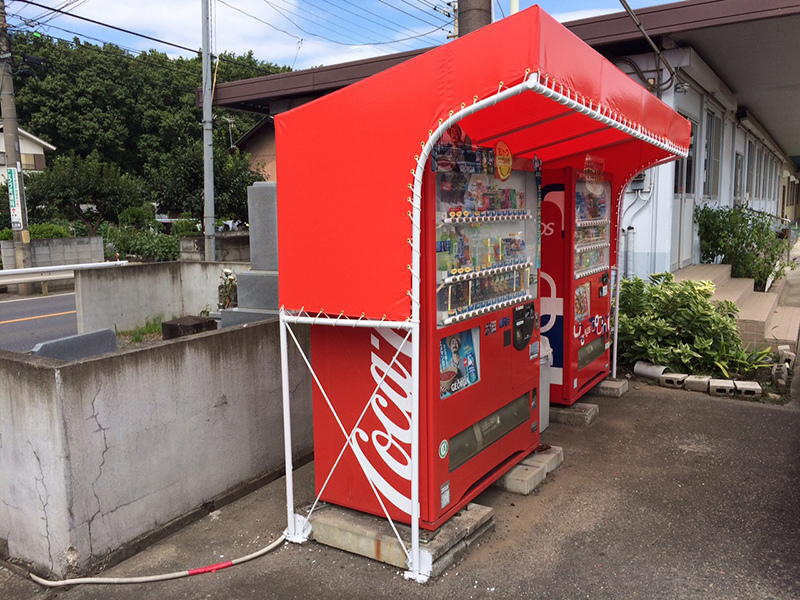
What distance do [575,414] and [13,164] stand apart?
15.7 meters

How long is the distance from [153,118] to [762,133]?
35.6 meters

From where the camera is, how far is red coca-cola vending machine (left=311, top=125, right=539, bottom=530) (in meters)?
3.27

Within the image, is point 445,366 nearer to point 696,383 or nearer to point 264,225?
point 264,225

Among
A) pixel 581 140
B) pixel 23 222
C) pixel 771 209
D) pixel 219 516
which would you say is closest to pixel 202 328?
pixel 219 516

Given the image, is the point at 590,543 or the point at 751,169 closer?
the point at 590,543

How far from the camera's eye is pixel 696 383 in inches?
249

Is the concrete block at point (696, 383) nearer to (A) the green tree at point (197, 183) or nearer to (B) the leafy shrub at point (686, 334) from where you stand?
(B) the leafy shrub at point (686, 334)

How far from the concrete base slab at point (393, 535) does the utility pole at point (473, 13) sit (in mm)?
3546

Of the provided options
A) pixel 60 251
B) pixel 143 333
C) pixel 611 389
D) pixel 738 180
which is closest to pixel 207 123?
pixel 143 333

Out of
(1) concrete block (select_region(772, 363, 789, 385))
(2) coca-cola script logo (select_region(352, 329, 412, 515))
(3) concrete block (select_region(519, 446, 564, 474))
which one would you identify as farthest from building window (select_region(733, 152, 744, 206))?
(2) coca-cola script logo (select_region(352, 329, 412, 515))

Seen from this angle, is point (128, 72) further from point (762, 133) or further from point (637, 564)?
point (637, 564)

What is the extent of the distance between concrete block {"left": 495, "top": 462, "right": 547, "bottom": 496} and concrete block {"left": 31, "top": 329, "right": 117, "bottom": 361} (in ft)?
9.22

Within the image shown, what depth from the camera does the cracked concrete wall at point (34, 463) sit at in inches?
120

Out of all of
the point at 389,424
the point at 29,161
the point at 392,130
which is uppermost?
the point at 29,161
